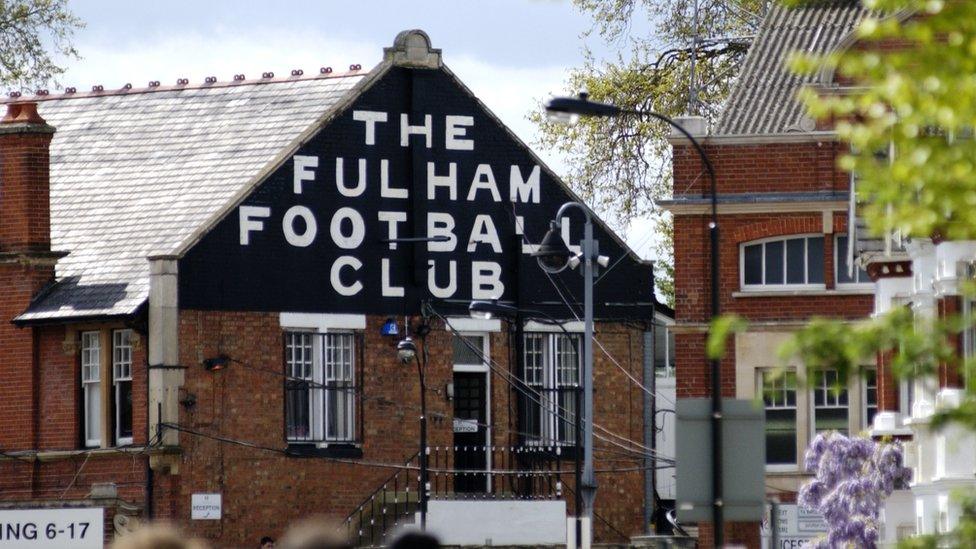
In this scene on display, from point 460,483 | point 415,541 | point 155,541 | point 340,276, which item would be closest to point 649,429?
point 460,483

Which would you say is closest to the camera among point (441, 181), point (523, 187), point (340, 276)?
point (340, 276)

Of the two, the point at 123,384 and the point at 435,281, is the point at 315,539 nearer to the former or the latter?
the point at 123,384

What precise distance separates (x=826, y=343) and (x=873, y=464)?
21.9 meters

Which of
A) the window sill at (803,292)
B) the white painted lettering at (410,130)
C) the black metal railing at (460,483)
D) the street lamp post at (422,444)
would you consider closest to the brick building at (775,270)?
the window sill at (803,292)

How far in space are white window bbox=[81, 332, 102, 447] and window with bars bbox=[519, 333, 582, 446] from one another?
321 inches

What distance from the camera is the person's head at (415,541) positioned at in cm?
1047

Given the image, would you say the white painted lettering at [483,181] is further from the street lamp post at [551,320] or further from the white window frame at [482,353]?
the white window frame at [482,353]

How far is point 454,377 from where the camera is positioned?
152ft

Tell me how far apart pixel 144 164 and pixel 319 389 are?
20.7 ft

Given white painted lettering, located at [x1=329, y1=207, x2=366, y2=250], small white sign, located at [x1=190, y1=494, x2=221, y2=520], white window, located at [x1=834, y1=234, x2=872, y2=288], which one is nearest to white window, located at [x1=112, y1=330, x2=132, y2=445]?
small white sign, located at [x1=190, y1=494, x2=221, y2=520]

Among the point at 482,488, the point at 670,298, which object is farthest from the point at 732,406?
the point at 670,298

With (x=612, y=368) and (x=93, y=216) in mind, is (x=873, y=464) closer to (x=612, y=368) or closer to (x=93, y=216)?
(x=612, y=368)

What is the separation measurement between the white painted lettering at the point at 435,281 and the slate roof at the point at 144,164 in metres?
3.65

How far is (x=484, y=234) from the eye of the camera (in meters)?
47.0
